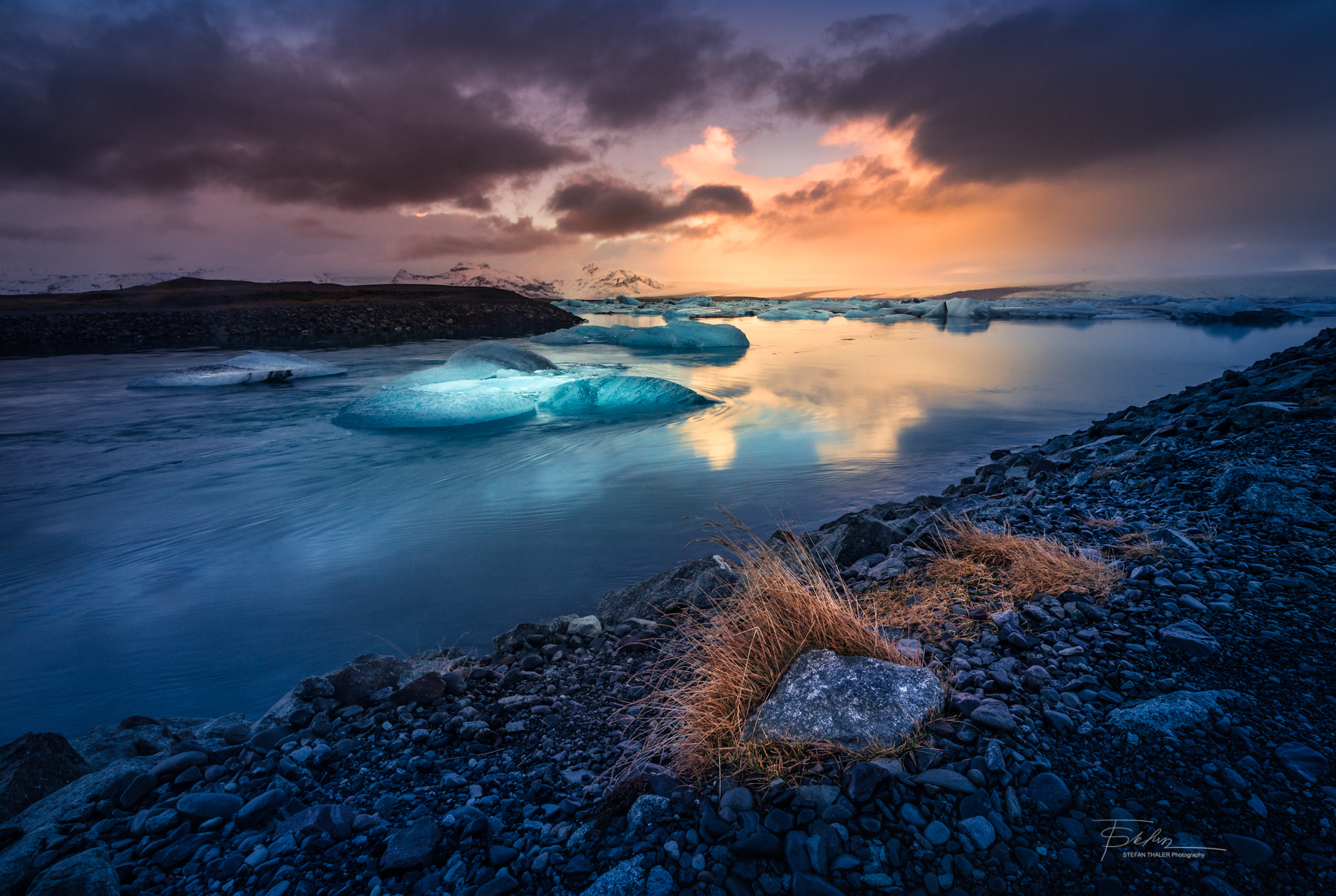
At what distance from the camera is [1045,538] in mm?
2967

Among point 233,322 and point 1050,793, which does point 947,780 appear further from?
point 233,322

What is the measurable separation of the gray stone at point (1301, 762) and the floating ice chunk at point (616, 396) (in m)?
9.87

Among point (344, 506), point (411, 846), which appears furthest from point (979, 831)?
point (344, 506)

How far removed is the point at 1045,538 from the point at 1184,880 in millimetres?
2082

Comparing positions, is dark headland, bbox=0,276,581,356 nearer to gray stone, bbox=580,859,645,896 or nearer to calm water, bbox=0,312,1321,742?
calm water, bbox=0,312,1321,742

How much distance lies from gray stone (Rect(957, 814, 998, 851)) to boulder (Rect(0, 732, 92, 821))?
2855 mm

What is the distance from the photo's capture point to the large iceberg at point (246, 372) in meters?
13.2

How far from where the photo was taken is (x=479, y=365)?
1279 centimetres

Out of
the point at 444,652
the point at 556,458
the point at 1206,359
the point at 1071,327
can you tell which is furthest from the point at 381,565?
the point at 1071,327

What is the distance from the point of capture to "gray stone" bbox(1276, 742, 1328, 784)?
134 centimetres

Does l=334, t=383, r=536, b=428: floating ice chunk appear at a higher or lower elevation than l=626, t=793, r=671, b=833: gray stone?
higher
